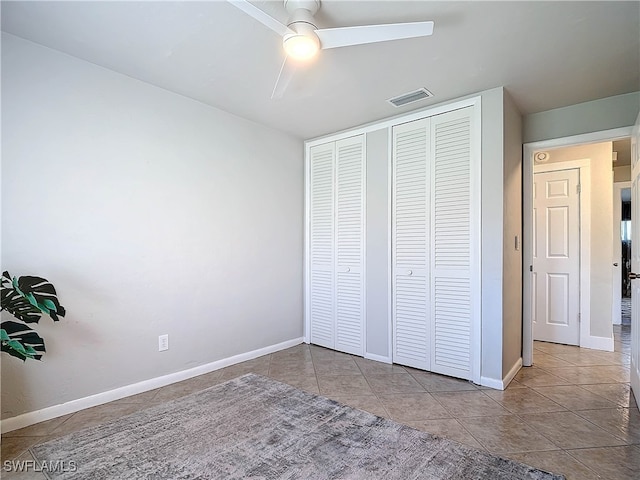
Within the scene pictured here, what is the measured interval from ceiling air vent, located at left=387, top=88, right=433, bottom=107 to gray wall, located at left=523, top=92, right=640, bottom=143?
1.14 m

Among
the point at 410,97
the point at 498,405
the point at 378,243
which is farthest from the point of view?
the point at 378,243

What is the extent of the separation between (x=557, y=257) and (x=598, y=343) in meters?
1.00

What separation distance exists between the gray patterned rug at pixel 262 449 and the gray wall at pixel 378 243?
3.73ft

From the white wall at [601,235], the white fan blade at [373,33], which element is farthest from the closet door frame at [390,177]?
the white wall at [601,235]

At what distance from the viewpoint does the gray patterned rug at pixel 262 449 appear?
67.0 inches

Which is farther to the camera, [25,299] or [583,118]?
[583,118]

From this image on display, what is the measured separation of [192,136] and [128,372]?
1.96 metres

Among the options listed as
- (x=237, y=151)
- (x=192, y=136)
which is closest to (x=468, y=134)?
(x=237, y=151)

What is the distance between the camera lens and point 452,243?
9.78 ft

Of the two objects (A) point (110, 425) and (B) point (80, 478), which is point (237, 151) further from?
(B) point (80, 478)

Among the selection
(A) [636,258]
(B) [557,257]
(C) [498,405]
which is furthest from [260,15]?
(B) [557,257]

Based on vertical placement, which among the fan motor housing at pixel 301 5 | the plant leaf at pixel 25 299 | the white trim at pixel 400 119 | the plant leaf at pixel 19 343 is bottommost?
the plant leaf at pixel 19 343

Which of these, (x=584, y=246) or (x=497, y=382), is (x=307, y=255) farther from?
(x=584, y=246)

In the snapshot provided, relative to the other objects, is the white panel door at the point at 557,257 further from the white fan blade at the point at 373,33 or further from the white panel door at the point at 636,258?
the white fan blade at the point at 373,33
